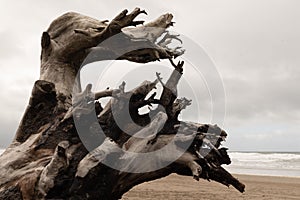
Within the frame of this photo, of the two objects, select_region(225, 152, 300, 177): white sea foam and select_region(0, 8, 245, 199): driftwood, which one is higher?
select_region(225, 152, 300, 177): white sea foam

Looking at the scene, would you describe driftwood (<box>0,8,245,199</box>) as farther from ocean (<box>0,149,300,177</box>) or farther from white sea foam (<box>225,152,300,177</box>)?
white sea foam (<box>225,152,300,177</box>)

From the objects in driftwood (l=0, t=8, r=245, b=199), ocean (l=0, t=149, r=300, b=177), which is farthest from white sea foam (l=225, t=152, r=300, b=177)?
driftwood (l=0, t=8, r=245, b=199)

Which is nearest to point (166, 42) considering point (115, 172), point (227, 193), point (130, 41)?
point (130, 41)

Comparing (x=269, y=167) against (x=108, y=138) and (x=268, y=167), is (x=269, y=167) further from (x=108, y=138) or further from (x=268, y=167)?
(x=108, y=138)

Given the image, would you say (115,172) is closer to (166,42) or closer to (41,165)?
(41,165)

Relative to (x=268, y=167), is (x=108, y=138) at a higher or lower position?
lower

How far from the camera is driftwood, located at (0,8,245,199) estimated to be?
14.1 ft

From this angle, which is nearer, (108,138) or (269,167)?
(108,138)

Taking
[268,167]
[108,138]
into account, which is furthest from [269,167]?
[108,138]

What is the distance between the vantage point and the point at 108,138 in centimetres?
449

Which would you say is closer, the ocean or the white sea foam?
the ocean

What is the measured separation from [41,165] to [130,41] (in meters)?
1.82

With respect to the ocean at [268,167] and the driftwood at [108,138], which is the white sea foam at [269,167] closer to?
the ocean at [268,167]

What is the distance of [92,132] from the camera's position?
4.65 m
